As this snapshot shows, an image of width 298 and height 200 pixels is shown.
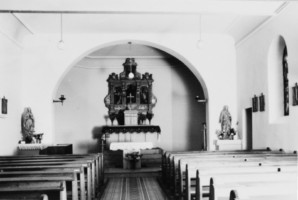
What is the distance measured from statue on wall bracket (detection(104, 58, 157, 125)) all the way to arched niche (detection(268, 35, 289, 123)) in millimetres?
6938

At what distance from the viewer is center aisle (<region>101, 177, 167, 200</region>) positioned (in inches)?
282

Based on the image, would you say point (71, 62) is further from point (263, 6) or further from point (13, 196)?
point (13, 196)

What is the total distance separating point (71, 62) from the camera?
11.6m

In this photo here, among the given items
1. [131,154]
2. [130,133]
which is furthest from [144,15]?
[130,133]

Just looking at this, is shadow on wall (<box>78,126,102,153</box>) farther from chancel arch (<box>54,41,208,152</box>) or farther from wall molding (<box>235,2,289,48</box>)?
wall molding (<box>235,2,289,48</box>)

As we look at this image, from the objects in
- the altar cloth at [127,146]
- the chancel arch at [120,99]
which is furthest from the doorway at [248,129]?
the chancel arch at [120,99]

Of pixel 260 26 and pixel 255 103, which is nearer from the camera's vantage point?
pixel 260 26

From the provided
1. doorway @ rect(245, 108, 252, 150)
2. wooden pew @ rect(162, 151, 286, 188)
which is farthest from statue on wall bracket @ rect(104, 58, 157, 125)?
wooden pew @ rect(162, 151, 286, 188)

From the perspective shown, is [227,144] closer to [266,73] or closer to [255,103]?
[255,103]

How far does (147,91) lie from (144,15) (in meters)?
6.26

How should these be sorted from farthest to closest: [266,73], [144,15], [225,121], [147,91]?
[147,91] → [225,121] → [144,15] → [266,73]

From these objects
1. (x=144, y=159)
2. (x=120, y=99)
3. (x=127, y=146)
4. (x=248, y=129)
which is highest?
(x=120, y=99)

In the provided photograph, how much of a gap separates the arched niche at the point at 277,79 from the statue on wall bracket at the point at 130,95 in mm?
6938

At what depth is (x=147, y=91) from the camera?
52.0ft
